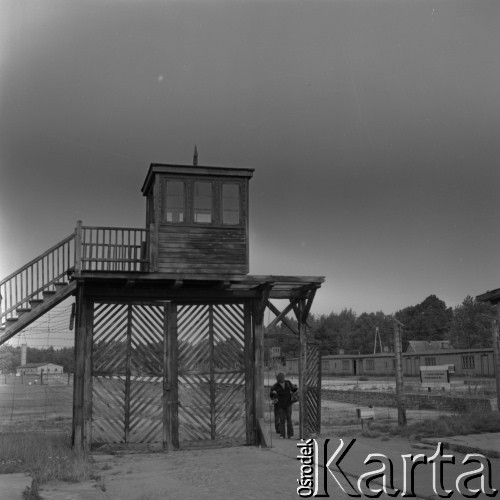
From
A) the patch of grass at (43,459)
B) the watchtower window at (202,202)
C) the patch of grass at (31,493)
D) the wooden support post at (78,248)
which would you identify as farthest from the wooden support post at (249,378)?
the patch of grass at (31,493)

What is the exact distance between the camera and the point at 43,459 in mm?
13648

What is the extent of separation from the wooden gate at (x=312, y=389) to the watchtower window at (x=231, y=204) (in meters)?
4.26

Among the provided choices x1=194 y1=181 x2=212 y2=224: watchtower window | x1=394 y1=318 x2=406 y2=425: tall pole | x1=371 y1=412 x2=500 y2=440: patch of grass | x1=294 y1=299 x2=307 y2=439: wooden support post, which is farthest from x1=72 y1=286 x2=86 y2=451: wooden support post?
x1=394 y1=318 x2=406 y2=425: tall pole

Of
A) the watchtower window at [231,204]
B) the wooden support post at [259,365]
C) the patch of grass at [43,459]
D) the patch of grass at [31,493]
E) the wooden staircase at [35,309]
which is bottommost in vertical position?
the patch of grass at [43,459]

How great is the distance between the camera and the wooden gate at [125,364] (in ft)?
53.1

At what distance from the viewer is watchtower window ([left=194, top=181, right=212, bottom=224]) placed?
1684 centimetres

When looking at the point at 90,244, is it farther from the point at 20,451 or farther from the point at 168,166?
the point at 20,451

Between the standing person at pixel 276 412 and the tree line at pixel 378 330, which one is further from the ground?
the tree line at pixel 378 330

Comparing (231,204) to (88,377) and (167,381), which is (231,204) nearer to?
(167,381)

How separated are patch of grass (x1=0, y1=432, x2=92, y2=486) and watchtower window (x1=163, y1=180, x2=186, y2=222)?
6075 millimetres

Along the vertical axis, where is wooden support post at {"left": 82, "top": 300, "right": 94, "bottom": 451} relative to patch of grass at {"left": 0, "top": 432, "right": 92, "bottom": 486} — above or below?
above

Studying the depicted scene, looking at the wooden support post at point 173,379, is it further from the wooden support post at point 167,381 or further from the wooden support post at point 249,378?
the wooden support post at point 249,378

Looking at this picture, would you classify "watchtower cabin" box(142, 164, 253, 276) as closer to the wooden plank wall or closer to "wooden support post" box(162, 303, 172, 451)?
the wooden plank wall

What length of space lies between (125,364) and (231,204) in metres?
4.86
